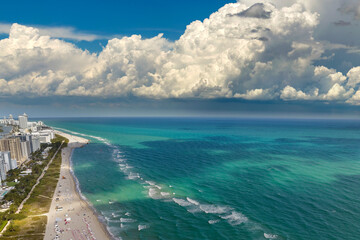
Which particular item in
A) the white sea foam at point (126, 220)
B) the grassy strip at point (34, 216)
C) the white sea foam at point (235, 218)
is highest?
the grassy strip at point (34, 216)

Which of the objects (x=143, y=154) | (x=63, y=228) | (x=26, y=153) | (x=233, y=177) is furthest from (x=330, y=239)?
(x=26, y=153)

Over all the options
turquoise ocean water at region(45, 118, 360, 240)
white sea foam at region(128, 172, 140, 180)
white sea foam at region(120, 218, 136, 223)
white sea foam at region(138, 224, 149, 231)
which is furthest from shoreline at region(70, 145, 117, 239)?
white sea foam at region(128, 172, 140, 180)

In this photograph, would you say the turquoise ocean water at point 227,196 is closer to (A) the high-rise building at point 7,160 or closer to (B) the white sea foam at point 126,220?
(B) the white sea foam at point 126,220

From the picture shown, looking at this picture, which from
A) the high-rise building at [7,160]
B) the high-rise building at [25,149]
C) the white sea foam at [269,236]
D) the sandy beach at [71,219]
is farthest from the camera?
the high-rise building at [25,149]

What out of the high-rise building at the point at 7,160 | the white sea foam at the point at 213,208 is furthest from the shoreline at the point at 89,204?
the high-rise building at the point at 7,160

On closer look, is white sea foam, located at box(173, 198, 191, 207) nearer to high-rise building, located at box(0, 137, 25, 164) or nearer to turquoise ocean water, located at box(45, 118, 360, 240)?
turquoise ocean water, located at box(45, 118, 360, 240)

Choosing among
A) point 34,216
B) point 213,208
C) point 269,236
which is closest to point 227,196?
point 213,208

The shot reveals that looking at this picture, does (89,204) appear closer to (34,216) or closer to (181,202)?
(34,216)

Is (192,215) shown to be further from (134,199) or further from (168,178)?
(168,178)
